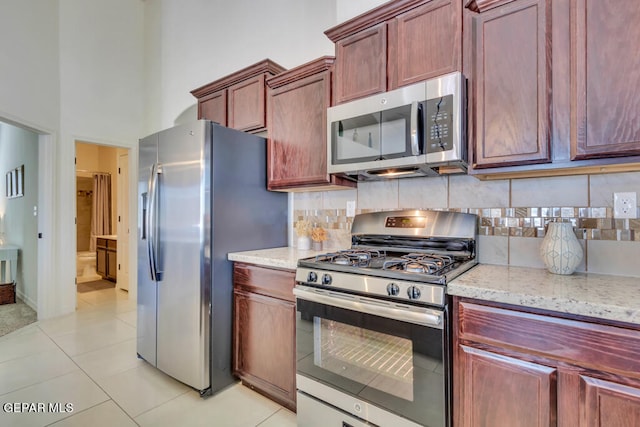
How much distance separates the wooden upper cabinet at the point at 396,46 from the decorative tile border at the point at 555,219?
84cm

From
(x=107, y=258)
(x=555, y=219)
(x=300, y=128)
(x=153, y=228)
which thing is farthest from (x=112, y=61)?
(x=555, y=219)

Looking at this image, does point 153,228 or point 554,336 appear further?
point 153,228

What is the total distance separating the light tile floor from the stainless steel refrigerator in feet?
0.42

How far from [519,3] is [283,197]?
77.6 inches

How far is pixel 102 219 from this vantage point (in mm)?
7293

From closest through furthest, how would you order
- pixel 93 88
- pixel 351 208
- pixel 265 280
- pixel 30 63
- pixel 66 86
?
1. pixel 265 280
2. pixel 351 208
3. pixel 30 63
4. pixel 66 86
5. pixel 93 88

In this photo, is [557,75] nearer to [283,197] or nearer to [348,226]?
[348,226]

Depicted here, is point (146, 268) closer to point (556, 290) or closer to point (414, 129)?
point (414, 129)

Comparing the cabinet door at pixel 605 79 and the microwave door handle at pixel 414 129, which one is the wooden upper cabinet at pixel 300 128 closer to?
the microwave door handle at pixel 414 129

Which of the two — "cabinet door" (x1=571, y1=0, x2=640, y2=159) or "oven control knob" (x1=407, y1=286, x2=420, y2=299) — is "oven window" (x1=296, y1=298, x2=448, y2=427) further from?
"cabinet door" (x1=571, y1=0, x2=640, y2=159)

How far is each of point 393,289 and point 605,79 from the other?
3.95ft

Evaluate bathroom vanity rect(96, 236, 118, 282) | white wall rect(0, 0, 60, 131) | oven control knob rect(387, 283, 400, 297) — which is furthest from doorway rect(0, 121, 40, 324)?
oven control knob rect(387, 283, 400, 297)

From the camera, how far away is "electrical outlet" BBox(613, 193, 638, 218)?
4.74 ft

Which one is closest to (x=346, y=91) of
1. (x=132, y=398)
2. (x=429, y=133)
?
(x=429, y=133)
